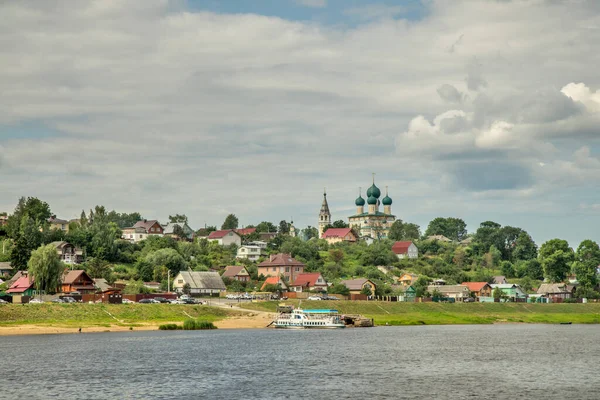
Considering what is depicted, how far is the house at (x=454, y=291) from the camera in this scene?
606ft

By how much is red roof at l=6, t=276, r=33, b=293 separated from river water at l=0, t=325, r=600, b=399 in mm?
36460

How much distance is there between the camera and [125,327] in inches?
4579

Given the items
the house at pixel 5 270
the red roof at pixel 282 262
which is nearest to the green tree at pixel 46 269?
the house at pixel 5 270

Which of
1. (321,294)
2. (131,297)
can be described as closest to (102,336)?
(131,297)

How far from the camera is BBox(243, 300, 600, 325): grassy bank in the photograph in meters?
149

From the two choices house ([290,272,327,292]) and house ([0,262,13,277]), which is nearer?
house ([0,262,13,277])

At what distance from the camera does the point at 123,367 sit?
72250mm

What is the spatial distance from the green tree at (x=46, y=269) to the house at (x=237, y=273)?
5346cm

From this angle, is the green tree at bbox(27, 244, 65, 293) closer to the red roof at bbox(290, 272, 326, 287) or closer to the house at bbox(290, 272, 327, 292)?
the house at bbox(290, 272, 327, 292)

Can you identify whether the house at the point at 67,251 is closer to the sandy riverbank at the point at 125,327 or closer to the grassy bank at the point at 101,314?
the grassy bank at the point at 101,314

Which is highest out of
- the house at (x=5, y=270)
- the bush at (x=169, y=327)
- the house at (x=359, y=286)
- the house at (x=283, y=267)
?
the house at (x=283, y=267)

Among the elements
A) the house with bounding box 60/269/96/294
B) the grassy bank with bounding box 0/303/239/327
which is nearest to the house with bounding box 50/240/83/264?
the house with bounding box 60/269/96/294

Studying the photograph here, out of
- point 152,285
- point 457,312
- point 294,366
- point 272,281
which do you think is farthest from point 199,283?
point 294,366

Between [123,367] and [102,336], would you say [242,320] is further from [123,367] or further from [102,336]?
[123,367]
